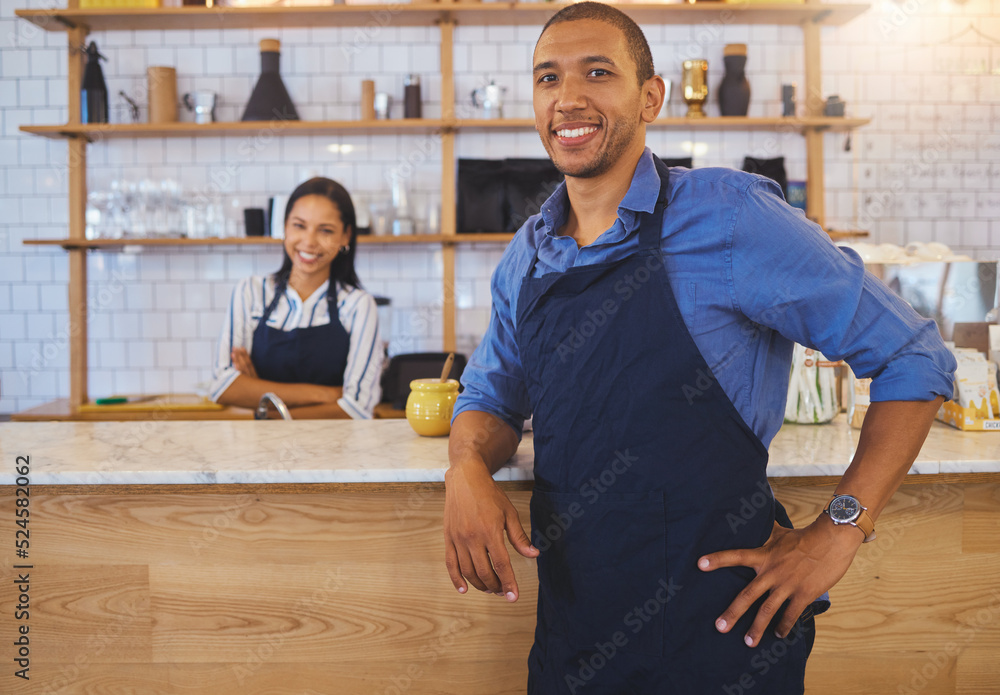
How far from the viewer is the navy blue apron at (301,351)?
116 inches

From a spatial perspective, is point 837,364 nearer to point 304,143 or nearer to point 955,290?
point 955,290

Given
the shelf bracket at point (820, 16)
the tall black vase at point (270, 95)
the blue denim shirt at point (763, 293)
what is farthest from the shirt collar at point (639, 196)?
the shelf bracket at point (820, 16)

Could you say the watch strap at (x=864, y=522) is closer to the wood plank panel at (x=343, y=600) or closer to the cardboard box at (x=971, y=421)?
the wood plank panel at (x=343, y=600)

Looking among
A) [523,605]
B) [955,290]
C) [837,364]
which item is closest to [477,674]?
[523,605]

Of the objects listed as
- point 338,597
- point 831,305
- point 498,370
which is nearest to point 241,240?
point 338,597

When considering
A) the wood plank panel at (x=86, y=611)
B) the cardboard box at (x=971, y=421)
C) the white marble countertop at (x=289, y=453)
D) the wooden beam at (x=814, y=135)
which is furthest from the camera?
the wooden beam at (x=814, y=135)

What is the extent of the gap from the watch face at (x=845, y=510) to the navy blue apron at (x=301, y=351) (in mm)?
2118

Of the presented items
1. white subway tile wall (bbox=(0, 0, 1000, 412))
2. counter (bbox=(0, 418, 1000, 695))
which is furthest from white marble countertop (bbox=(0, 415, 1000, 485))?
white subway tile wall (bbox=(0, 0, 1000, 412))

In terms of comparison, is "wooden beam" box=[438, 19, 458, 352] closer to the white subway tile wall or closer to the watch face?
the white subway tile wall

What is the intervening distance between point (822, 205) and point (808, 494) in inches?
116

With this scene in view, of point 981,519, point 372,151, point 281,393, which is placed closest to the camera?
point 981,519

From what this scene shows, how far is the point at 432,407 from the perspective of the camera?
175cm

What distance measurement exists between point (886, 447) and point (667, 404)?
31 centimetres

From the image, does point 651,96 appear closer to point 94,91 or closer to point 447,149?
point 447,149
